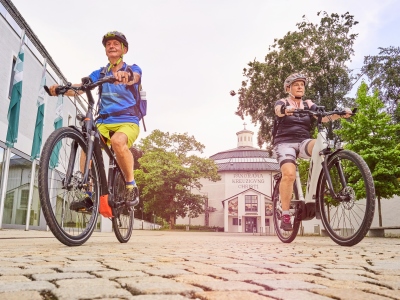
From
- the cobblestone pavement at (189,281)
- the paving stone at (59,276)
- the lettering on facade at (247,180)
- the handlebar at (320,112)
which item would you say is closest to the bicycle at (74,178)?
the cobblestone pavement at (189,281)

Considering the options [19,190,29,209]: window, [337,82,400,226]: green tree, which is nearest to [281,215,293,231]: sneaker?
[19,190,29,209]: window

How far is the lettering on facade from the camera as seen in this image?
5969cm

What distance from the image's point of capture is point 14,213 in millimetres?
13148

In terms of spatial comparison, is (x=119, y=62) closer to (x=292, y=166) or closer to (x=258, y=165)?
(x=292, y=166)

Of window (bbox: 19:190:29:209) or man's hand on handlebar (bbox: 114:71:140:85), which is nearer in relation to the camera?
man's hand on handlebar (bbox: 114:71:140:85)

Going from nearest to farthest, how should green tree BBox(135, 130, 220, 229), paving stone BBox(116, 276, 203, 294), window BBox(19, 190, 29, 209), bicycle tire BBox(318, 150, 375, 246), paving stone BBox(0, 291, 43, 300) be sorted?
1. paving stone BBox(0, 291, 43, 300)
2. paving stone BBox(116, 276, 203, 294)
3. bicycle tire BBox(318, 150, 375, 246)
4. window BBox(19, 190, 29, 209)
5. green tree BBox(135, 130, 220, 229)

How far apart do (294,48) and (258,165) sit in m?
39.7

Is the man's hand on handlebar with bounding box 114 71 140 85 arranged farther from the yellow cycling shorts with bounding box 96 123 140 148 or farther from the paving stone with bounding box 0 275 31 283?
the paving stone with bounding box 0 275 31 283

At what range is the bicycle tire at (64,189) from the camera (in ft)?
10.8

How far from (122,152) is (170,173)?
38854 mm

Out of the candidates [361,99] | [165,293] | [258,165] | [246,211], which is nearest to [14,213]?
[165,293]

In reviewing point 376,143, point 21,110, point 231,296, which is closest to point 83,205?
point 231,296

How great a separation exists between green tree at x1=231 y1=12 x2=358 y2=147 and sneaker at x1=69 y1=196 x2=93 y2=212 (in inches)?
730

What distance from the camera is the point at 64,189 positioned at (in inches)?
139
